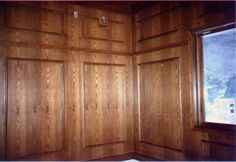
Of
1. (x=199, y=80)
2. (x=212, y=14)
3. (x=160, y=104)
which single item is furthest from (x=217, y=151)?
(x=212, y=14)

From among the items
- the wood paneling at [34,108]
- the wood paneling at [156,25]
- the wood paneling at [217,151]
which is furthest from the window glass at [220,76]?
the wood paneling at [34,108]

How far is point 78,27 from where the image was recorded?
3240 millimetres

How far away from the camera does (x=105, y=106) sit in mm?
3418

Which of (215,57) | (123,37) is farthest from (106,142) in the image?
(215,57)

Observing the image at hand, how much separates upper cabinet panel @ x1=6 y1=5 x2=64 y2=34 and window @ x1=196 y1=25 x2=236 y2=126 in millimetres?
1774

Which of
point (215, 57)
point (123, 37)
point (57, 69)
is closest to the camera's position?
point (215, 57)

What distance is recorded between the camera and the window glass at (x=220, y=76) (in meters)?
2.51

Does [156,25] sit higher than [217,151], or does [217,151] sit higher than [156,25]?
[156,25]

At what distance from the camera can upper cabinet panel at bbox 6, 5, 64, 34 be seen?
280cm

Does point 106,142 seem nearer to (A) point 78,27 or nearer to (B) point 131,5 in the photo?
(A) point 78,27

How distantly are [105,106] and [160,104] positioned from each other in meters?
0.78

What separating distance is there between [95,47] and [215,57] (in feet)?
5.21

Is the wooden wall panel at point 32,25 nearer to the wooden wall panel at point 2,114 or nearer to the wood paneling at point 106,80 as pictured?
the wood paneling at point 106,80

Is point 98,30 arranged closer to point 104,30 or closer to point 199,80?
point 104,30
